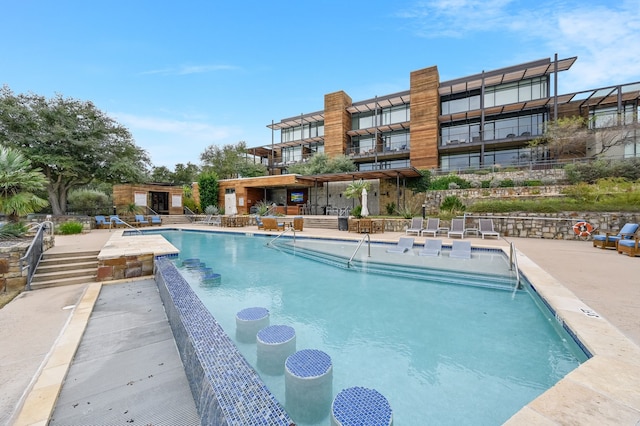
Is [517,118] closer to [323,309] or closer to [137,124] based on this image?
[323,309]

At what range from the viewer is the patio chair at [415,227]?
1123cm

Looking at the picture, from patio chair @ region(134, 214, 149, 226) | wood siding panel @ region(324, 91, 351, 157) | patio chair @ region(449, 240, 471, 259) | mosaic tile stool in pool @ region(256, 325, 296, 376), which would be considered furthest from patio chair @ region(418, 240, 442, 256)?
wood siding panel @ region(324, 91, 351, 157)

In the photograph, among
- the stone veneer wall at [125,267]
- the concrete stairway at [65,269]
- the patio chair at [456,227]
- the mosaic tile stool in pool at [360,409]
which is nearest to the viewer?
the mosaic tile stool in pool at [360,409]

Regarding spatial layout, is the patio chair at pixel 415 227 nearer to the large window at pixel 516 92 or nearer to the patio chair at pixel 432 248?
→ the patio chair at pixel 432 248

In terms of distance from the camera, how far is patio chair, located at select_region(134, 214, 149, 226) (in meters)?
16.2

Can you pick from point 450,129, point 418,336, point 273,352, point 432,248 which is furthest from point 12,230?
point 450,129

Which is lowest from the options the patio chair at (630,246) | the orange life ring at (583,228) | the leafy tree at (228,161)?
the patio chair at (630,246)

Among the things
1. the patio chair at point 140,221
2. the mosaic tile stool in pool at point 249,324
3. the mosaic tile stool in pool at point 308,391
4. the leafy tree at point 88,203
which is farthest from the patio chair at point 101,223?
the mosaic tile stool in pool at point 308,391

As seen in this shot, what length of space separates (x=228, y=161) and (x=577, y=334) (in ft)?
96.5

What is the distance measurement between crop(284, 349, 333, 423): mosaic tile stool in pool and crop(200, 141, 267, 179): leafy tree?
2534 cm

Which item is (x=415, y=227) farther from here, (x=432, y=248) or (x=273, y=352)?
(x=273, y=352)

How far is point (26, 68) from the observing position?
1238 cm

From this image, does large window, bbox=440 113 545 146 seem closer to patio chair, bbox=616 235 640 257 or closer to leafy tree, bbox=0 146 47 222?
patio chair, bbox=616 235 640 257

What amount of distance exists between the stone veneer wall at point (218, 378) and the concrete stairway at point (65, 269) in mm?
→ 3380
